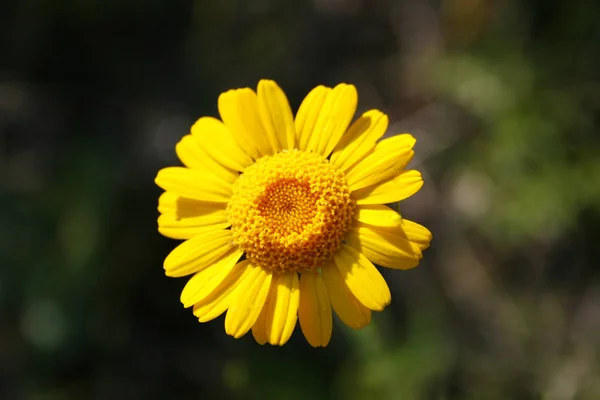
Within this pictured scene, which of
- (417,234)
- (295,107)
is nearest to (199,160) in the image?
(417,234)

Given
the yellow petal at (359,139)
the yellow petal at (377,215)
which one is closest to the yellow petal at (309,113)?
the yellow petal at (359,139)

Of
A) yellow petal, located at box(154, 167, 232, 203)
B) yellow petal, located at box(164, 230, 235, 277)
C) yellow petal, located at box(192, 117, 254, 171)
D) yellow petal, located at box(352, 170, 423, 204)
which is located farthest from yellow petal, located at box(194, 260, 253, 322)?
yellow petal, located at box(352, 170, 423, 204)

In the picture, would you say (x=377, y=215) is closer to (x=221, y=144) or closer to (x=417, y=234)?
(x=417, y=234)

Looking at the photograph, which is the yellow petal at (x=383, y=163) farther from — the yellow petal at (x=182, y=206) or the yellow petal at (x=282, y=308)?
the yellow petal at (x=182, y=206)

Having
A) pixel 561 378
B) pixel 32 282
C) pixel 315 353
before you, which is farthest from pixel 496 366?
pixel 32 282

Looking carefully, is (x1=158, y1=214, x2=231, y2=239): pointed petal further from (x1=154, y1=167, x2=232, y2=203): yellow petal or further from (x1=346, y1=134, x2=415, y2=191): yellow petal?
(x1=346, y1=134, x2=415, y2=191): yellow petal
